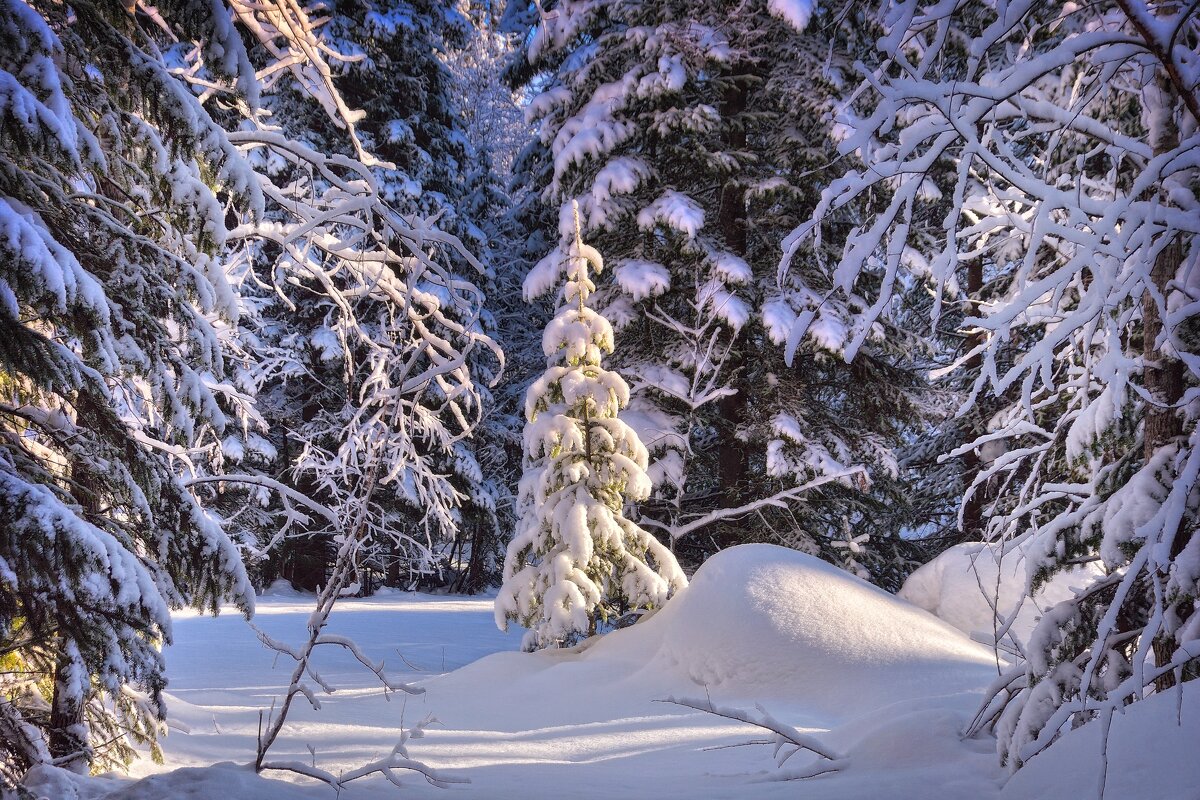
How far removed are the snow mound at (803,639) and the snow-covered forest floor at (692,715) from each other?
0.02 metres

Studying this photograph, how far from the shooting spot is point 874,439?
1212 centimetres

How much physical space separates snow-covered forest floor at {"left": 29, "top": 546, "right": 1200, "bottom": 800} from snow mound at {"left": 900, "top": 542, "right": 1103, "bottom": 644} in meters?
1.02

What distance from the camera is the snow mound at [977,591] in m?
8.73

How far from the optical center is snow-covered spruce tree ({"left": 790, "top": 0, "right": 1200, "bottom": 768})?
7.62 feet

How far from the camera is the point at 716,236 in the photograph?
12367mm

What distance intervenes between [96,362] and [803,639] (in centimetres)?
602

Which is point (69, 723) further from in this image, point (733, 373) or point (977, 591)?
point (733, 373)

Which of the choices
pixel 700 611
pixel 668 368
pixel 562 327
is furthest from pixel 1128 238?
pixel 668 368

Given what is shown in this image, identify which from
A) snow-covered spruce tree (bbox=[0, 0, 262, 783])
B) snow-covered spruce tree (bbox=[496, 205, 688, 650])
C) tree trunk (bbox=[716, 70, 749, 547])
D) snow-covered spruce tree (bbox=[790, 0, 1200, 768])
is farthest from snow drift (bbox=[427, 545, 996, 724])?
tree trunk (bbox=[716, 70, 749, 547])

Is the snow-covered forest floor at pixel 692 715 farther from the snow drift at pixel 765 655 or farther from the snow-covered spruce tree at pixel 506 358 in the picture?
the snow-covered spruce tree at pixel 506 358

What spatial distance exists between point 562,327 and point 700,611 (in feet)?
10.0

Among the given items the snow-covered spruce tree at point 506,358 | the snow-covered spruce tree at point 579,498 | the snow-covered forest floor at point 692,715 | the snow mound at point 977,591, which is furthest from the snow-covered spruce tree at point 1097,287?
the snow-covered spruce tree at point 506,358

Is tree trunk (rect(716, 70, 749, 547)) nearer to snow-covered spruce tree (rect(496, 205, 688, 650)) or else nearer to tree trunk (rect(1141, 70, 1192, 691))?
snow-covered spruce tree (rect(496, 205, 688, 650))

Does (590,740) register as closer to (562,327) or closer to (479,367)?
(562,327)
